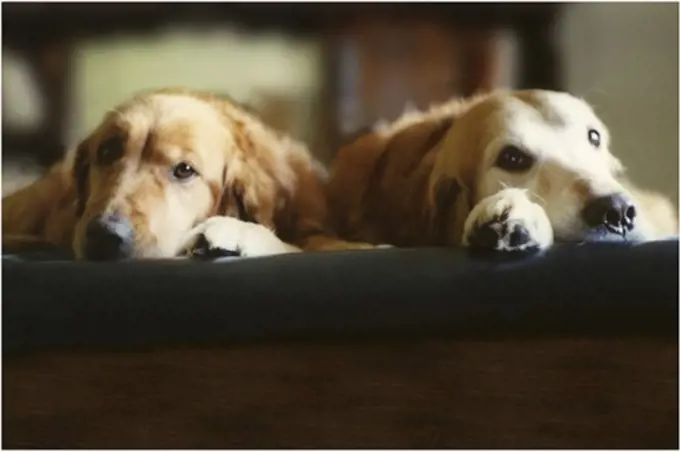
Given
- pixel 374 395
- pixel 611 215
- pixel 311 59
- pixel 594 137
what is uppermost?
pixel 311 59

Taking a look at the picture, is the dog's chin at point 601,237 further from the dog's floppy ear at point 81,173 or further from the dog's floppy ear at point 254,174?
the dog's floppy ear at point 81,173

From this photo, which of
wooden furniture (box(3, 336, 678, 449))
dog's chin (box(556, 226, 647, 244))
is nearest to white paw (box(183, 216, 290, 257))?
wooden furniture (box(3, 336, 678, 449))

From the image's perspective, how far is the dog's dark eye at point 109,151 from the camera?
129cm

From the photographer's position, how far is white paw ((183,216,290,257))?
1.14 metres

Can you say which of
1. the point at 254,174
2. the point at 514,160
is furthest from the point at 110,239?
the point at 514,160

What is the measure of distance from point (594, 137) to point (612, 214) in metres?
0.21

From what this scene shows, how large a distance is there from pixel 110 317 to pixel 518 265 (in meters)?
0.50

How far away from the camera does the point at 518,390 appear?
102 cm

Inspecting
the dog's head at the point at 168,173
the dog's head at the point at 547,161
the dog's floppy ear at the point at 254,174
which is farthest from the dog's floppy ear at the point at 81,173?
the dog's head at the point at 547,161

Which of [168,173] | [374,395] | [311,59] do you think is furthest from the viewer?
[311,59]

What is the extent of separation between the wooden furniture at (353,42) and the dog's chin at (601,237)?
350mm

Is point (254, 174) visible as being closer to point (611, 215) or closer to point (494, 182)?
point (494, 182)

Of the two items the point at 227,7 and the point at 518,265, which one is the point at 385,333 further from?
the point at 227,7

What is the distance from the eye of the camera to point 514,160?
Result: 1236mm
